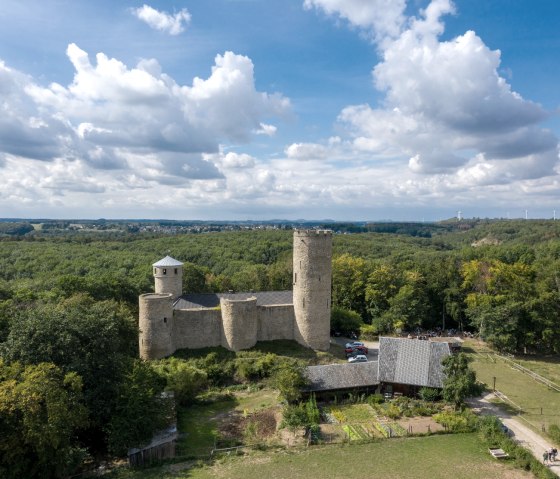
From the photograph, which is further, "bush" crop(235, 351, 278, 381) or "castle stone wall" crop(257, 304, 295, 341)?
"castle stone wall" crop(257, 304, 295, 341)

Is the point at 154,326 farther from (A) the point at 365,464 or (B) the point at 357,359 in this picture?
(A) the point at 365,464

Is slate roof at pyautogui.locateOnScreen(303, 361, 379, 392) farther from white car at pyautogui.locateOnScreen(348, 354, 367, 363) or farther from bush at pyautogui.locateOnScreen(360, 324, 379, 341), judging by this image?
bush at pyautogui.locateOnScreen(360, 324, 379, 341)

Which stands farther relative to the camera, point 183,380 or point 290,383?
point 183,380

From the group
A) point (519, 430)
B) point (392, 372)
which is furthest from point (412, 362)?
point (519, 430)

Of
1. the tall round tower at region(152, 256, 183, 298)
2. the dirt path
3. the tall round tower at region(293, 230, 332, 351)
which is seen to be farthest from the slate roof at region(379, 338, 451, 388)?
the tall round tower at region(152, 256, 183, 298)

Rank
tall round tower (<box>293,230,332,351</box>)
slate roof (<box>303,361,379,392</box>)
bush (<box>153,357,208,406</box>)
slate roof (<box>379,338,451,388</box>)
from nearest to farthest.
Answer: bush (<box>153,357,208,406</box>) → slate roof (<box>303,361,379,392</box>) → slate roof (<box>379,338,451,388</box>) → tall round tower (<box>293,230,332,351</box>)

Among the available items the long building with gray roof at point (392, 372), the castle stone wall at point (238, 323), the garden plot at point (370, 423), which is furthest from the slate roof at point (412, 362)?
the castle stone wall at point (238, 323)

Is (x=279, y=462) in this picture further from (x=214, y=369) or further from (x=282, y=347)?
(x=282, y=347)

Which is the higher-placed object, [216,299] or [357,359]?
[216,299]
